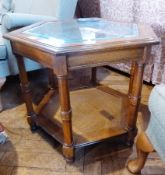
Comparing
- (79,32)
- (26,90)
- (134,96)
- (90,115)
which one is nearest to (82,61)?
(79,32)

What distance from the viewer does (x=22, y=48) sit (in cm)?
79

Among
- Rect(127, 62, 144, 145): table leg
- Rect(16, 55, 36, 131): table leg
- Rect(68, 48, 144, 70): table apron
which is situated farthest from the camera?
Rect(16, 55, 36, 131): table leg

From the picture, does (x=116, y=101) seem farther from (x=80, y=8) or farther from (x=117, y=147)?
(x=80, y=8)

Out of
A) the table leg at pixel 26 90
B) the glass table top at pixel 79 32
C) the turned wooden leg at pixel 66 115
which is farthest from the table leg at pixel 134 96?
the table leg at pixel 26 90

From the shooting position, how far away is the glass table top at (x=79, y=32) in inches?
27.7

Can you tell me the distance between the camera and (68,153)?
0.88 meters

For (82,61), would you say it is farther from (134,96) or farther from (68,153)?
(68,153)

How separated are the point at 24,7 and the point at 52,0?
348 millimetres

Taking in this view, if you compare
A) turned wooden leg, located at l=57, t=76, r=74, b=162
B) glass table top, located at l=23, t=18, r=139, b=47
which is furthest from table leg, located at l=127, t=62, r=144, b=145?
turned wooden leg, located at l=57, t=76, r=74, b=162

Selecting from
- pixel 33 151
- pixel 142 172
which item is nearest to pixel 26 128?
pixel 33 151

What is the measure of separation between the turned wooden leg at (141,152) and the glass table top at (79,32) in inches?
14.0

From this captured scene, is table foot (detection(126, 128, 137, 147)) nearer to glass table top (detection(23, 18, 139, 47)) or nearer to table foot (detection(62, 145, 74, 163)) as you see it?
table foot (detection(62, 145, 74, 163))

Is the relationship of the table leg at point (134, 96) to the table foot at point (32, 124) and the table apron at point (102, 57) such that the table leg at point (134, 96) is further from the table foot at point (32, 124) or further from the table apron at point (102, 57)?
the table foot at point (32, 124)

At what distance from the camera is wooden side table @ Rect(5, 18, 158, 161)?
67 centimetres
